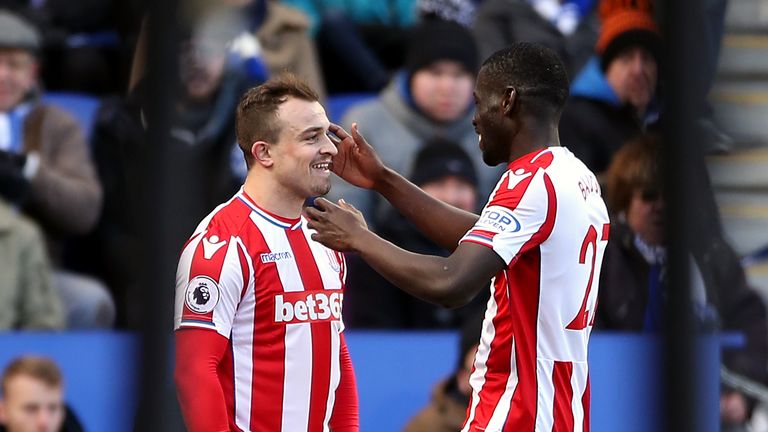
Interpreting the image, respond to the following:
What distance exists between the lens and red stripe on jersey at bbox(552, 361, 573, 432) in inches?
112

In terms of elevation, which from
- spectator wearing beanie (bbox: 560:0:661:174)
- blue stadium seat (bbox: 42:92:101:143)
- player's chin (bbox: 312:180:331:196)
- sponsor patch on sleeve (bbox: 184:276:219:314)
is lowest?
sponsor patch on sleeve (bbox: 184:276:219:314)

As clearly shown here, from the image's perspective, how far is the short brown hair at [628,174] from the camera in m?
4.22

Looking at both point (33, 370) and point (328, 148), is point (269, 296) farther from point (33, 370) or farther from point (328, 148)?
point (33, 370)

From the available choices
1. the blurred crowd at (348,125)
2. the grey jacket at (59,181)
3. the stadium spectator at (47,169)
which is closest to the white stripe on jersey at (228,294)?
the blurred crowd at (348,125)

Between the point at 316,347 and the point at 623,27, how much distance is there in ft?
7.22

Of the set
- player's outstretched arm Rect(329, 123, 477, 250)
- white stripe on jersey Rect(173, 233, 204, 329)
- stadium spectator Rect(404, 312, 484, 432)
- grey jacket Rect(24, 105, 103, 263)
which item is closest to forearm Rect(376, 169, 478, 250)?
player's outstretched arm Rect(329, 123, 477, 250)

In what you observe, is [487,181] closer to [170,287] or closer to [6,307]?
[6,307]

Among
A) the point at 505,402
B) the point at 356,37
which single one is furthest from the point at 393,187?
the point at 356,37

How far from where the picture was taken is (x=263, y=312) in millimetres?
2992

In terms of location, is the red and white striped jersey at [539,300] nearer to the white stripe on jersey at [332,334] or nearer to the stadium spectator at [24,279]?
the white stripe on jersey at [332,334]

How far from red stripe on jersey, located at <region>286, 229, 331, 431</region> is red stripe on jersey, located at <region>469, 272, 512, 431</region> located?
0.39 metres

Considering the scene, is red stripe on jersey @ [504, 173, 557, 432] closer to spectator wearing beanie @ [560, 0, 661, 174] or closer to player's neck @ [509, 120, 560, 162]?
player's neck @ [509, 120, 560, 162]

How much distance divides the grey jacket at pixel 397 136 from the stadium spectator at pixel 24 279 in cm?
106

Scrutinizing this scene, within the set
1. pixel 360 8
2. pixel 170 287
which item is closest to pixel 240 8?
pixel 360 8
